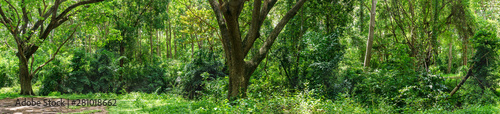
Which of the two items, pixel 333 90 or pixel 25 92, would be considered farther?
pixel 25 92

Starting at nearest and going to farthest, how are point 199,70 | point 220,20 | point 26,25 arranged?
point 220,20, point 26,25, point 199,70

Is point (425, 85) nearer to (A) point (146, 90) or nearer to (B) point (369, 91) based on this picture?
(B) point (369, 91)

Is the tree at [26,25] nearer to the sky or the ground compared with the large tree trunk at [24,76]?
nearer to the sky

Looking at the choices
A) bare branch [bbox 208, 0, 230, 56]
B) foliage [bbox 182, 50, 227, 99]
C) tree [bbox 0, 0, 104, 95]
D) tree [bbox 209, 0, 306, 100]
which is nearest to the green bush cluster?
tree [bbox 0, 0, 104, 95]

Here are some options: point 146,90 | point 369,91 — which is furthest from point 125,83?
point 369,91

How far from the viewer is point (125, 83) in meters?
17.4

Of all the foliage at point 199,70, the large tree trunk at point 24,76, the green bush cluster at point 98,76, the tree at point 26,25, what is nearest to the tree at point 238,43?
the foliage at point 199,70

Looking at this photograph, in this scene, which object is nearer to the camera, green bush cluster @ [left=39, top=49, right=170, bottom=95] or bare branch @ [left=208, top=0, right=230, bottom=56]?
bare branch @ [left=208, top=0, right=230, bottom=56]

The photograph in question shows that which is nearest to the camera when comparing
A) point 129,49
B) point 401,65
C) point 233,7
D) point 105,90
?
point 233,7

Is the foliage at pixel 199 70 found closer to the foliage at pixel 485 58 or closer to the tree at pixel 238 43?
the tree at pixel 238 43

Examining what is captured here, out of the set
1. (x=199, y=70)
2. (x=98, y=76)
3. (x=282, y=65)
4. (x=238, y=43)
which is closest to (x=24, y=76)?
(x=98, y=76)

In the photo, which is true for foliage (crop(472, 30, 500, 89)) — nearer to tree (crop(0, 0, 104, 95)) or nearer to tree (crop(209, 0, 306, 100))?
tree (crop(209, 0, 306, 100))

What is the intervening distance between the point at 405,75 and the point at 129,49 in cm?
1500

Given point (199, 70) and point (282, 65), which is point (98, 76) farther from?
point (282, 65)
